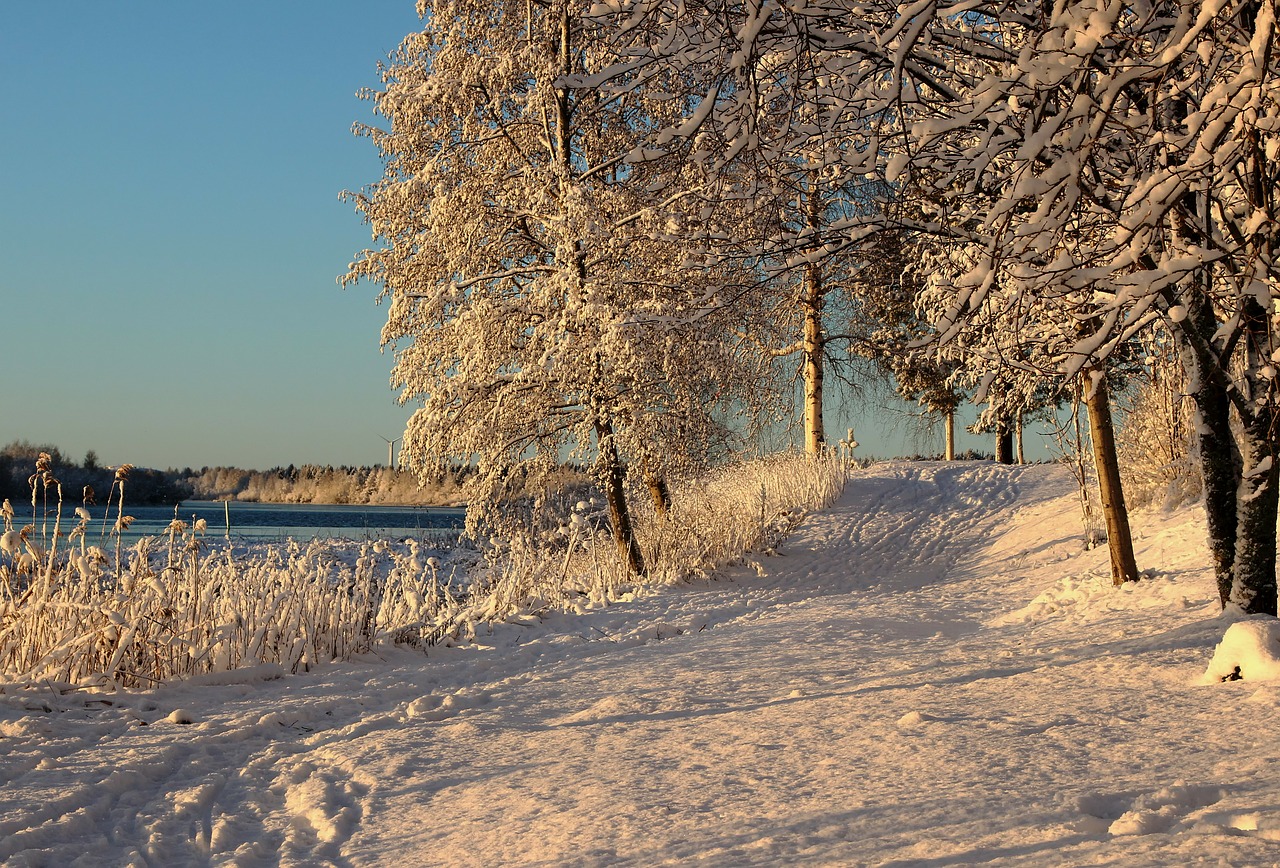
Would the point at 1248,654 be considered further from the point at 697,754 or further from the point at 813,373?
the point at 813,373

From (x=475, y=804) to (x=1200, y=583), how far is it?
6.66 metres

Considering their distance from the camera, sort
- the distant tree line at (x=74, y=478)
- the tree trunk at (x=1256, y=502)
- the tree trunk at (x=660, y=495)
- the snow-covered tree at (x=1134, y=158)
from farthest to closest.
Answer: the distant tree line at (x=74, y=478) → the tree trunk at (x=660, y=495) → the tree trunk at (x=1256, y=502) → the snow-covered tree at (x=1134, y=158)

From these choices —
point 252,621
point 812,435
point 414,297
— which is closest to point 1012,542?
point 812,435

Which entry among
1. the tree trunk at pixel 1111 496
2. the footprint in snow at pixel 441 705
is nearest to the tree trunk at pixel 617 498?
the tree trunk at pixel 1111 496

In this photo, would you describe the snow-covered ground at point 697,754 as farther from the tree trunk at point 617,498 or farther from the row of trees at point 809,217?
the tree trunk at point 617,498

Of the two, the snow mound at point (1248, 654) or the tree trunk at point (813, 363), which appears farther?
the tree trunk at point (813, 363)

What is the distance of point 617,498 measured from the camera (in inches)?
460

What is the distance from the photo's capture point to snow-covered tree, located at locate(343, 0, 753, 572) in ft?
35.3

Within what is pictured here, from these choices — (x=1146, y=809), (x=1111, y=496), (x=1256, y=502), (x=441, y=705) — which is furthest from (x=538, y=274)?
(x=1146, y=809)

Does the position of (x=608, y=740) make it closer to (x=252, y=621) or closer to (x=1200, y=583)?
(x=252, y=621)

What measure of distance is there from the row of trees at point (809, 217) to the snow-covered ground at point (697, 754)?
53.2 inches

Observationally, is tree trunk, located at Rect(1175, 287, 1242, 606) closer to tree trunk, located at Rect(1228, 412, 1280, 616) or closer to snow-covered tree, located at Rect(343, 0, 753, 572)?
tree trunk, located at Rect(1228, 412, 1280, 616)

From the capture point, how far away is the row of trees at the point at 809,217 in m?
3.02

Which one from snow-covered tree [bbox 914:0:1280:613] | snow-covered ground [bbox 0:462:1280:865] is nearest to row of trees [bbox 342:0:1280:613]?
snow-covered tree [bbox 914:0:1280:613]
